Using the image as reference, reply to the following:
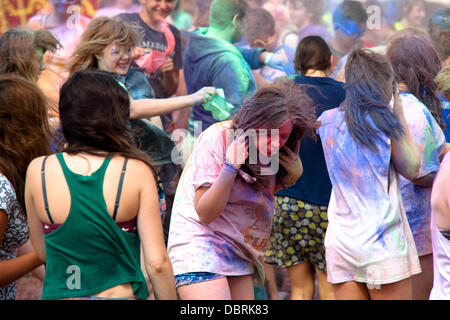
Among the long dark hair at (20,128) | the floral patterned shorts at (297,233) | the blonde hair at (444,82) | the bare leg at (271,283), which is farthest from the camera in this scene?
the bare leg at (271,283)

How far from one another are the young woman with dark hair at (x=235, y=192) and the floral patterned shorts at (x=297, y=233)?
3.59ft

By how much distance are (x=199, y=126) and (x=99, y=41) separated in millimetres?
1167

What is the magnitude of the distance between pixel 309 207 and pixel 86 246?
2116 millimetres

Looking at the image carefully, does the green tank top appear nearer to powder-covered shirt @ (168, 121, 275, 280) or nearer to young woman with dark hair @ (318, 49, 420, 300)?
powder-covered shirt @ (168, 121, 275, 280)

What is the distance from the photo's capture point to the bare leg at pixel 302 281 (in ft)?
14.5

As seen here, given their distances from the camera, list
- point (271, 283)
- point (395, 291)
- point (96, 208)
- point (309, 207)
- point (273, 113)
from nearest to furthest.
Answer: point (96, 208)
point (273, 113)
point (395, 291)
point (309, 207)
point (271, 283)

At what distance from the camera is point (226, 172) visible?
9.36 ft

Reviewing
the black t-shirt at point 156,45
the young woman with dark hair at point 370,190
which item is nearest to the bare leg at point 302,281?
the young woman with dark hair at point 370,190

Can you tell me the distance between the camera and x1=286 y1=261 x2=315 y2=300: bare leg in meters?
4.42

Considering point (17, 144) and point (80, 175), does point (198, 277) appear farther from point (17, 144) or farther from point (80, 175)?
point (17, 144)

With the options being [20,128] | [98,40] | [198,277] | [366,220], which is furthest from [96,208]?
[98,40]

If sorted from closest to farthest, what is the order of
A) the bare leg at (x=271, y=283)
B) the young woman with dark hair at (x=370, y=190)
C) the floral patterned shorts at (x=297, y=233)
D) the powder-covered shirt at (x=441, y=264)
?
the powder-covered shirt at (x=441, y=264)
the young woman with dark hair at (x=370, y=190)
the floral patterned shorts at (x=297, y=233)
the bare leg at (x=271, y=283)

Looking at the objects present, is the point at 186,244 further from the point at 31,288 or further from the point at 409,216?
the point at 31,288

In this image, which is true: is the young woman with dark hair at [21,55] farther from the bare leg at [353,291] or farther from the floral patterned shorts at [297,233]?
the bare leg at [353,291]
